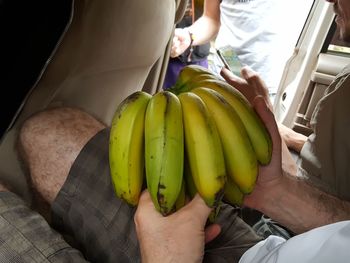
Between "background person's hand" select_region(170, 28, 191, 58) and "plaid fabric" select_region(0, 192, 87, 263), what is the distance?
104cm

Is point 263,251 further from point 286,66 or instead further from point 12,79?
point 286,66

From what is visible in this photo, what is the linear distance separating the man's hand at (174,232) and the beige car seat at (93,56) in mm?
459

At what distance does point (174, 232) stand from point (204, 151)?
14 centimetres

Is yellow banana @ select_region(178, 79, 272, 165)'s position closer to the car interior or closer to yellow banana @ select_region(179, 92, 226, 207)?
yellow banana @ select_region(179, 92, 226, 207)

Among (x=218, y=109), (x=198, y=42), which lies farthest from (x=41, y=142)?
(x=198, y=42)

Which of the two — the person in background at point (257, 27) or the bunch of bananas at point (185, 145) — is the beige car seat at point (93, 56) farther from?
the person in background at point (257, 27)

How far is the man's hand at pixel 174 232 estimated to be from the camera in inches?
20.0

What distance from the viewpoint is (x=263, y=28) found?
5.98 ft

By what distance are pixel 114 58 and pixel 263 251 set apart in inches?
26.3

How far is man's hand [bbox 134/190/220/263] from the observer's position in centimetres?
51

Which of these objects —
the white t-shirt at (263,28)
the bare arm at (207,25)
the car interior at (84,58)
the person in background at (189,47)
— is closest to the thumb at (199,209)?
the car interior at (84,58)

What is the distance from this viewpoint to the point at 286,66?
1.79 meters

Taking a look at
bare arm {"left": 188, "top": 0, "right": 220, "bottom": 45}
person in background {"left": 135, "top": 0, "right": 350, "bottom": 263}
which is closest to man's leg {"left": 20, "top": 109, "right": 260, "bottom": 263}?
person in background {"left": 135, "top": 0, "right": 350, "bottom": 263}

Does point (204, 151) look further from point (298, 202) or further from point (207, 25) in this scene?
point (207, 25)
